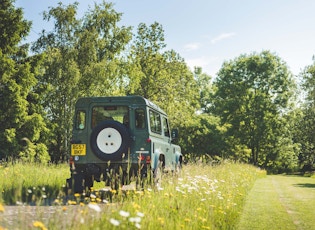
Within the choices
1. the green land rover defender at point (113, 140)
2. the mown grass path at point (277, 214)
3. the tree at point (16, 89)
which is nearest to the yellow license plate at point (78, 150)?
the green land rover defender at point (113, 140)

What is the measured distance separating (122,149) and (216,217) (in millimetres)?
2666

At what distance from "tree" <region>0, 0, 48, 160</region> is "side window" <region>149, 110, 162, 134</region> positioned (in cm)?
1517

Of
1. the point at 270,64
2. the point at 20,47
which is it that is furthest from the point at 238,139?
the point at 20,47

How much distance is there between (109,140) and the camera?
8.53 metres

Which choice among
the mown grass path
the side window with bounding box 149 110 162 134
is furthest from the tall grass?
the mown grass path

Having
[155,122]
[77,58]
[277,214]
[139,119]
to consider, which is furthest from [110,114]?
[77,58]

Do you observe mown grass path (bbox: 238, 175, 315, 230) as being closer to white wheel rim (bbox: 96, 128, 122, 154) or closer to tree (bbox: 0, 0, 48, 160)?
white wheel rim (bbox: 96, 128, 122, 154)

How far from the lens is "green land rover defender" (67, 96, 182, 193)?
8.52 metres

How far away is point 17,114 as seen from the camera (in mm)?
24141

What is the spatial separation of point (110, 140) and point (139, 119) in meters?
1.02

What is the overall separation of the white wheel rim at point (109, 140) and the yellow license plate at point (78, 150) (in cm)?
58

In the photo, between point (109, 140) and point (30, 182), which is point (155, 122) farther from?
point (30, 182)

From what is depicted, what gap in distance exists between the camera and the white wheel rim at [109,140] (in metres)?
8.48

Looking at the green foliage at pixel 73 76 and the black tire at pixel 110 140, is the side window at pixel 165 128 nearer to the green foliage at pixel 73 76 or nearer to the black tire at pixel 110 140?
the black tire at pixel 110 140
